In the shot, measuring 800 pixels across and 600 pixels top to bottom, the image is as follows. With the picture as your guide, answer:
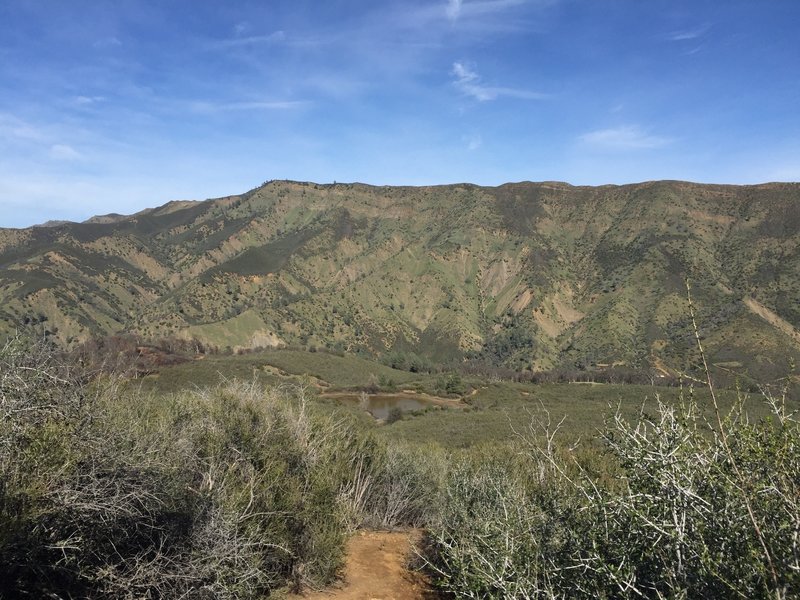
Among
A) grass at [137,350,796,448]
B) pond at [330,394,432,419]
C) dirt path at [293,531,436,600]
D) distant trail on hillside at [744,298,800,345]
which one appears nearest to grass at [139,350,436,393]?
grass at [137,350,796,448]

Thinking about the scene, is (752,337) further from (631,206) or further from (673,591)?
(673,591)

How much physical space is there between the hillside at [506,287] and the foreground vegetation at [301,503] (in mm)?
108677

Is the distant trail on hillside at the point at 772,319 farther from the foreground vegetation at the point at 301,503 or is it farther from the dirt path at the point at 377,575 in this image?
the foreground vegetation at the point at 301,503

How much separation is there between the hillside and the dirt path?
104966mm

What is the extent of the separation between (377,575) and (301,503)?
3.40 m

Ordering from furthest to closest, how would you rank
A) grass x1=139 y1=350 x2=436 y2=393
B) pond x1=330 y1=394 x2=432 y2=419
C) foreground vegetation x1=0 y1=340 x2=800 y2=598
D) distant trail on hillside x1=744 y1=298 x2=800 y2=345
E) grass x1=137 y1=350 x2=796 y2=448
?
distant trail on hillside x1=744 y1=298 x2=800 y2=345 < pond x1=330 y1=394 x2=432 y2=419 < grass x1=139 y1=350 x2=436 y2=393 < grass x1=137 y1=350 x2=796 y2=448 < foreground vegetation x1=0 y1=340 x2=800 y2=598

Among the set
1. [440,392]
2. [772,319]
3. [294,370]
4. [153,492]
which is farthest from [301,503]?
[772,319]

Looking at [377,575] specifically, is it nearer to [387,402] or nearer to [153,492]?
[153,492]

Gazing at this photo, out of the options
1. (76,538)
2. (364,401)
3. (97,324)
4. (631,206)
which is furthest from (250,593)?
(631,206)

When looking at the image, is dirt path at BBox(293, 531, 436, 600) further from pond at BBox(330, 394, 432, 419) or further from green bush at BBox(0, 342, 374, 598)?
pond at BBox(330, 394, 432, 419)

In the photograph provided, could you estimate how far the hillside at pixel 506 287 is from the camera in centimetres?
12331

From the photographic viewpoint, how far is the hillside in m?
123

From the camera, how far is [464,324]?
5920 inches

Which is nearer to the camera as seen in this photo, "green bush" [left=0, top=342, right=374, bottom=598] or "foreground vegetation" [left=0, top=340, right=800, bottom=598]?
"foreground vegetation" [left=0, top=340, right=800, bottom=598]
